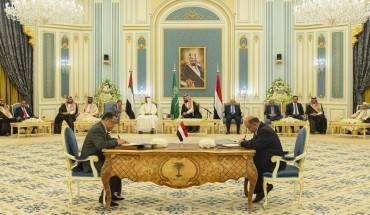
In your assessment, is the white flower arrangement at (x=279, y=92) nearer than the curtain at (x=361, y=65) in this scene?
No

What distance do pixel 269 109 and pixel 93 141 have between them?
→ 10.3 m

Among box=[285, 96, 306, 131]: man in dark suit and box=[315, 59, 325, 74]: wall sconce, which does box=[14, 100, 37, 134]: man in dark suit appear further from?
box=[315, 59, 325, 74]: wall sconce

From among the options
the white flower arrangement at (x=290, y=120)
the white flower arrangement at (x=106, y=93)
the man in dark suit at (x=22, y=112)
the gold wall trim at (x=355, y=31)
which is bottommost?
the white flower arrangement at (x=290, y=120)

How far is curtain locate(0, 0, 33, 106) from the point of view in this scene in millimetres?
14891

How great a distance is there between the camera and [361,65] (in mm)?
14961

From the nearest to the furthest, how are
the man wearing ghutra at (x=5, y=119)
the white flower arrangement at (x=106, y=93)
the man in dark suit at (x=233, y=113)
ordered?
the man wearing ghutra at (x=5, y=119)
the man in dark suit at (x=233, y=113)
the white flower arrangement at (x=106, y=93)

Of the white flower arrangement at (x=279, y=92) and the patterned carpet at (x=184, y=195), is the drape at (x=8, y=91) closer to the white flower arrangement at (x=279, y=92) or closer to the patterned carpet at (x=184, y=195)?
the patterned carpet at (x=184, y=195)

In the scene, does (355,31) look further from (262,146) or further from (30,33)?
(262,146)

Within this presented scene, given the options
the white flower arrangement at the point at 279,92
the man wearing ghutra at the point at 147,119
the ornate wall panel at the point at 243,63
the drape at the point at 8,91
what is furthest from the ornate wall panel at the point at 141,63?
the white flower arrangement at the point at 279,92

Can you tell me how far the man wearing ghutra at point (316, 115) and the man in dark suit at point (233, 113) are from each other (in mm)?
2250

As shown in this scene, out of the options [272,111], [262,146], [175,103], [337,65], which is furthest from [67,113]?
[262,146]

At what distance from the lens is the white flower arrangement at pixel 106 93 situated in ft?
51.3

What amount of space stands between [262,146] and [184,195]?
50.2 inches

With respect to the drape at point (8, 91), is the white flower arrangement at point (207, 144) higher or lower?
lower
